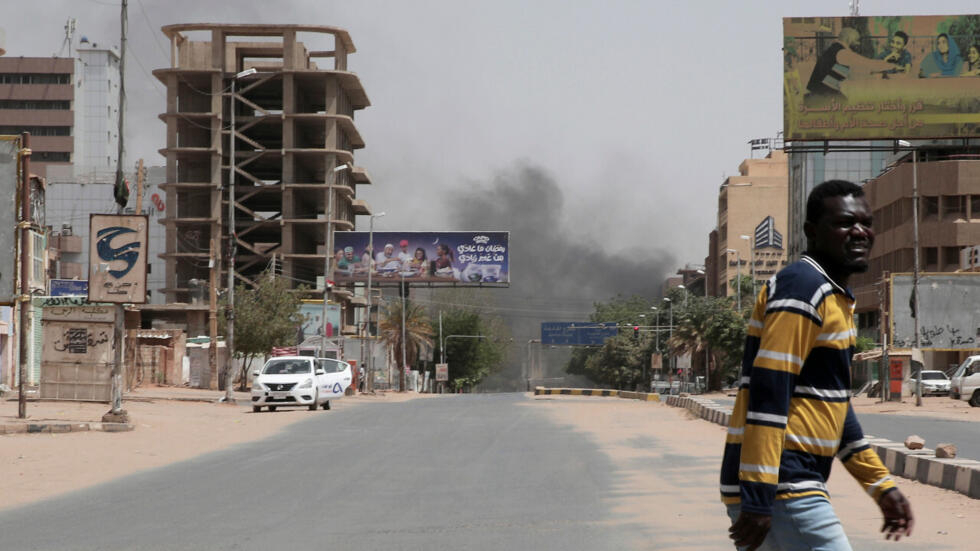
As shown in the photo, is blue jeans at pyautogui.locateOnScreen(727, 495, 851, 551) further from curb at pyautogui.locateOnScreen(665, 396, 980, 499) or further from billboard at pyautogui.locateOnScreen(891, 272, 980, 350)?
billboard at pyautogui.locateOnScreen(891, 272, 980, 350)

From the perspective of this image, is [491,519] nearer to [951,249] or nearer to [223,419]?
[223,419]

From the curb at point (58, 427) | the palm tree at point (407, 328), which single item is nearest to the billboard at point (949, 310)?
the curb at point (58, 427)

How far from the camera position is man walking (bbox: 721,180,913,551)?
407 centimetres

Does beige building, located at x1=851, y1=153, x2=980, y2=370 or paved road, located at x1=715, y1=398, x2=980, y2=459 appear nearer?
paved road, located at x1=715, y1=398, x2=980, y2=459

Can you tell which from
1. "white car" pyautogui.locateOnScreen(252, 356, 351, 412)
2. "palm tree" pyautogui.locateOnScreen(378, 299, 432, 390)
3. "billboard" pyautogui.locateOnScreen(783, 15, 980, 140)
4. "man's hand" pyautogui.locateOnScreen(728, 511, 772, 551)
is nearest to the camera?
"man's hand" pyautogui.locateOnScreen(728, 511, 772, 551)

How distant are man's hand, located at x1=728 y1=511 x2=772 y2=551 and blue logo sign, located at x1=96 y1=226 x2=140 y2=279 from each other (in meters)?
23.0

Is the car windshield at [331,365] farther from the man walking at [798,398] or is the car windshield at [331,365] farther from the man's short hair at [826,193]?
the man walking at [798,398]

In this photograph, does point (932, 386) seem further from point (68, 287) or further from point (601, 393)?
point (68, 287)

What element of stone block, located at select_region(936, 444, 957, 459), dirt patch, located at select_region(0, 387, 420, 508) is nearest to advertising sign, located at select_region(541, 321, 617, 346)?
dirt patch, located at select_region(0, 387, 420, 508)

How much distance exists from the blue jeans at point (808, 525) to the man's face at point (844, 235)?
32.3 inches

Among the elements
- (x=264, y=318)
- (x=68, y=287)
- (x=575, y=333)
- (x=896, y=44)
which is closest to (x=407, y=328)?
(x=575, y=333)

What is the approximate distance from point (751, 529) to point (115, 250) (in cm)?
2341

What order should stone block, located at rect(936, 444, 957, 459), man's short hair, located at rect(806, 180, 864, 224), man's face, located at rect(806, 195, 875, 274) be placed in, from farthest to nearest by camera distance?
stone block, located at rect(936, 444, 957, 459), man's short hair, located at rect(806, 180, 864, 224), man's face, located at rect(806, 195, 875, 274)

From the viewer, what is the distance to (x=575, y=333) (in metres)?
104
